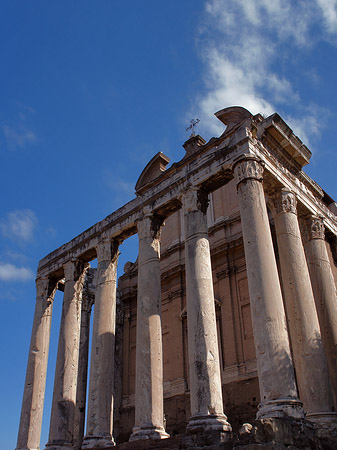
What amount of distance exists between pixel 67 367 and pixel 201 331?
265 inches

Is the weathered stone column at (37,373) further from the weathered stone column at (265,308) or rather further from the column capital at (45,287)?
the weathered stone column at (265,308)

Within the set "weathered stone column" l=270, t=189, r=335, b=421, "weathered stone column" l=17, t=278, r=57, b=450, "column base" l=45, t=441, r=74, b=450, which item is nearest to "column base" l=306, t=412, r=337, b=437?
"weathered stone column" l=270, t=189, r=335, b=421

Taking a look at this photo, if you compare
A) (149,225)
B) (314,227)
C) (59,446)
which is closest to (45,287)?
(149,225)

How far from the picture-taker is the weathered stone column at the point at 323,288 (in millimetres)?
14212

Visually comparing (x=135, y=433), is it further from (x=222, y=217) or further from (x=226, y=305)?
(x=222, y=217)

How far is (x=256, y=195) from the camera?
521 inches

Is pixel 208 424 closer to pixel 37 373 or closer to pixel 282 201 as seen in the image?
pixel 282 201

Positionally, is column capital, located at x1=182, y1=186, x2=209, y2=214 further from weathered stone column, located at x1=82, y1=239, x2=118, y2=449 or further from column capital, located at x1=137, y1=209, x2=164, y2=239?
weathered stone column, located at x1=82, y1=239, x2=118, y2=449

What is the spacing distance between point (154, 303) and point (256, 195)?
187 inches

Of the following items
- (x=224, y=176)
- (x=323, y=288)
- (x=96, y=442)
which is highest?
(x=224, y=176)

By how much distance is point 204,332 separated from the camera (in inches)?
490

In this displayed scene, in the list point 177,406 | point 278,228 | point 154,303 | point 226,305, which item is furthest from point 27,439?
point 278,228

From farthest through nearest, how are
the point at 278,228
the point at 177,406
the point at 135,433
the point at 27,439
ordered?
1. the point at 177,406
2. the point at 27,439
3. the point at 278,228
4. the point at 135,433

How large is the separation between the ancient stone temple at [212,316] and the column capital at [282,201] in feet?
0.15
